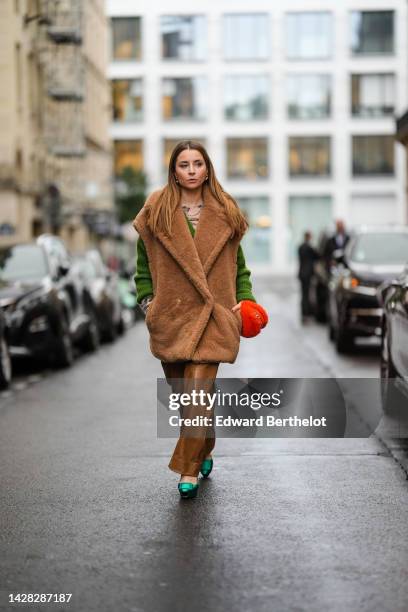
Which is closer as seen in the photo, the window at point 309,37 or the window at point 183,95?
the window at point 309,37

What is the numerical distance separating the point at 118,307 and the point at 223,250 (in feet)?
59.0

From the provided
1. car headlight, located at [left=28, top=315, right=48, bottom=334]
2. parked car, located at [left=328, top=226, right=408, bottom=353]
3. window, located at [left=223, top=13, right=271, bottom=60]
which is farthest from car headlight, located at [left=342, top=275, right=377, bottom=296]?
window, located at [left=223, top=13, right=271, bottom=60]

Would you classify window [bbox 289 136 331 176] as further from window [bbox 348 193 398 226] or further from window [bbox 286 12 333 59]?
window [bbox 286 12 333 59]

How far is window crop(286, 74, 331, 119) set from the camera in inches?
3078

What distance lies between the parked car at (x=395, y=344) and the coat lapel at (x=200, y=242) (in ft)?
8.44

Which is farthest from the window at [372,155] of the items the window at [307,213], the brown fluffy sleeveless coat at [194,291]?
the brown fluffy sleeveless coat at [194,291]

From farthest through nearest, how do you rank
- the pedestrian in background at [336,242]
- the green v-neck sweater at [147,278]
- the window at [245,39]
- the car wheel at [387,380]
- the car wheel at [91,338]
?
the window at [245,39]
the pedestrian in background at [336,242]
the car wheel at [91,338]
the car wheel at [387,380]
the green v-neck sweater at [147,278]

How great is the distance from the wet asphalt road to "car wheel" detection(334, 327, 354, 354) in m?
6.81

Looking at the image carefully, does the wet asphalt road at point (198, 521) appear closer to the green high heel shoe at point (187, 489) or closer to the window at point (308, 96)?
the green high heel shoe at point (187, 489)

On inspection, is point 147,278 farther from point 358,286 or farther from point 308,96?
point 308,96

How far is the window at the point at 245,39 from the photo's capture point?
7862 cm

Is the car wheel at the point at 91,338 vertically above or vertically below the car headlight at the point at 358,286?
below

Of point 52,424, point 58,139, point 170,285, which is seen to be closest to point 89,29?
point 58,139

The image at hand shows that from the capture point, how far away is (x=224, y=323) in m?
6.77
